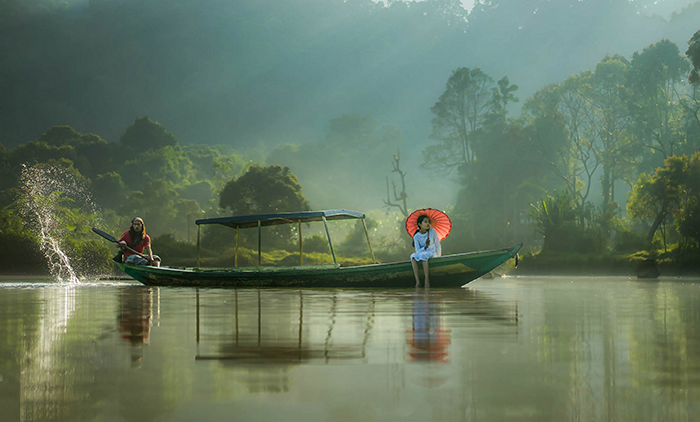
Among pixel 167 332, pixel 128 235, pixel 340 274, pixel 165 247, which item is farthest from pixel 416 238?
pixel 165 247

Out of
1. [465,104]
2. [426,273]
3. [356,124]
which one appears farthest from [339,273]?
[356,124]

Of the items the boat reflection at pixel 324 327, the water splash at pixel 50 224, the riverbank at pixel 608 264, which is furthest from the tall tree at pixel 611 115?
the boat reflection at pixel 324 327

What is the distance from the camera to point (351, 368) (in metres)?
4.16

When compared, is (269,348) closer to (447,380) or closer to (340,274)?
(447,380)

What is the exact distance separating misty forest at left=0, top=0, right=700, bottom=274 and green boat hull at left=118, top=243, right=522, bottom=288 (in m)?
12.4

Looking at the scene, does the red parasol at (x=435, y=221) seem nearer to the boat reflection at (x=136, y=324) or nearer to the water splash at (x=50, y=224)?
the boat reflection at (x=136, y=324)

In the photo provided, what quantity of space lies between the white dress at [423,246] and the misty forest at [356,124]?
1361 centimetres

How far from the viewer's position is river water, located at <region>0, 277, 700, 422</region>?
3148mm

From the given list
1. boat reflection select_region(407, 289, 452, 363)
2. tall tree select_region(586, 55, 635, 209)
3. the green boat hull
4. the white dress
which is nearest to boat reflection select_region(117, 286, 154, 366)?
boat reflection select_region(407, 289, 452, 363)

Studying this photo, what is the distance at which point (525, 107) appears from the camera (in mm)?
48188

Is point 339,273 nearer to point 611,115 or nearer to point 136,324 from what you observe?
point 136,324

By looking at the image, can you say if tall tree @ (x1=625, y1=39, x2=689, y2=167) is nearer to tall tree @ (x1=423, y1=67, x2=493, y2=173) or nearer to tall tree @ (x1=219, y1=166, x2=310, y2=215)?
tall tree @ (x1=423, y1=67, x2=493, y2=173)

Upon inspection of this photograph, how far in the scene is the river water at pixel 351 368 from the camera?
10.3 ft

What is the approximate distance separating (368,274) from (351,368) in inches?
401
